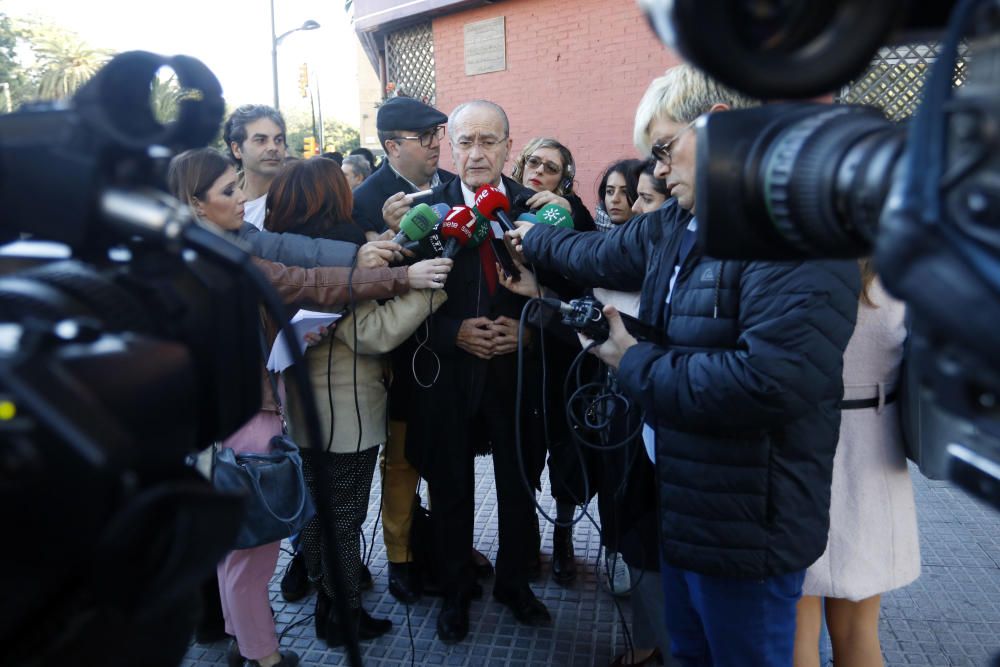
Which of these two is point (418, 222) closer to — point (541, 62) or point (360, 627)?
point (360, 627)

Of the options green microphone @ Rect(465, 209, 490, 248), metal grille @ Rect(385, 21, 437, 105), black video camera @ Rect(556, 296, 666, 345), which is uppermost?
metal grille @ Rect(385, 21, 437, 105)

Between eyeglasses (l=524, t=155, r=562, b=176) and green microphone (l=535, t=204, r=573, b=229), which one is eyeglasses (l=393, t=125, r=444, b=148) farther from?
green microphone (l=535, t=204, r=573, b=229)

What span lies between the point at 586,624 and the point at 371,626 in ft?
2.70

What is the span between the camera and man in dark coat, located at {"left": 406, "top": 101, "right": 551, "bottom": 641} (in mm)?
2898

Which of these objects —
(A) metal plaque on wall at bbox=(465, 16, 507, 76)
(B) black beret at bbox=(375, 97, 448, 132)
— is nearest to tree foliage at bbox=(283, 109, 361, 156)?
(A) metal plaque on wall at bbox=(465, 16, 507, 76)

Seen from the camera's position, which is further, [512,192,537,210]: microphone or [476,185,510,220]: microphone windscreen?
[512,192,537,210]: microphone

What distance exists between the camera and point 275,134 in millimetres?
4059

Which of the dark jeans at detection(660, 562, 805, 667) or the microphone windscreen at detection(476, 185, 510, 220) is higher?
the microphone windscreen at detection(476, 185, 510, 220)

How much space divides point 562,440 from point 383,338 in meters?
0.82

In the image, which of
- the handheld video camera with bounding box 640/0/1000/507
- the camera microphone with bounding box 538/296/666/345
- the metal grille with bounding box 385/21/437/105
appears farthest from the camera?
the metal grille with bounding box 385/21/437/105

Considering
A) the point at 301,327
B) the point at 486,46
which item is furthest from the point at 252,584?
the point at 486,46

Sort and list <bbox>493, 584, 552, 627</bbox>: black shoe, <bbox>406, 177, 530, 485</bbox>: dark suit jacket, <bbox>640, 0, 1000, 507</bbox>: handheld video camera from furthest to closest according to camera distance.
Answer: <bbox>493, 584, 552, 627</bbox>: black shoe, <bbox>406, 177, 530, 485</bbox>: dark suit jacket, <bbox>640, 0, 1000, 507</bbox>: handheld video camera

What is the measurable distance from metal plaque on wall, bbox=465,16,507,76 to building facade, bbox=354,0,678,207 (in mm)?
11

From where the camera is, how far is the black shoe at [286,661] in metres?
2.70
